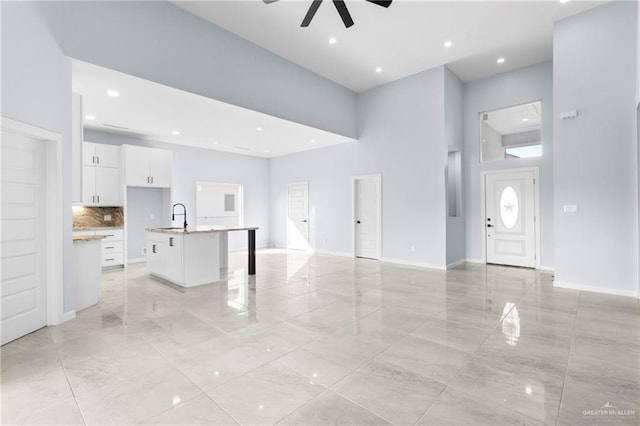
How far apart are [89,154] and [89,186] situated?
686mm

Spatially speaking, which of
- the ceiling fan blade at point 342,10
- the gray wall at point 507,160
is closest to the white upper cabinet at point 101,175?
the ceiling fan blade at point 342,10

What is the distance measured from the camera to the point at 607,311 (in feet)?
12.2

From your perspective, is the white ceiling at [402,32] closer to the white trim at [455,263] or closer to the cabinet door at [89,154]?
the cabinet door at [89,154]

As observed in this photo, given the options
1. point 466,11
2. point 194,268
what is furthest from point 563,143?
point 194,268

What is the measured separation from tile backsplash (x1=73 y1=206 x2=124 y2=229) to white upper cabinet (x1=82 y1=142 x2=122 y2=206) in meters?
0.30

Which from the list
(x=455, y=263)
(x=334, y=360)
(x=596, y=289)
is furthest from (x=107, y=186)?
(x=596, y=289)

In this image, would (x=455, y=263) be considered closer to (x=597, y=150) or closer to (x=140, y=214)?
(x=597, y=150)

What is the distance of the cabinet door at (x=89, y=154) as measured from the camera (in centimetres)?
641

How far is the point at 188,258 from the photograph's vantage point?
496cm

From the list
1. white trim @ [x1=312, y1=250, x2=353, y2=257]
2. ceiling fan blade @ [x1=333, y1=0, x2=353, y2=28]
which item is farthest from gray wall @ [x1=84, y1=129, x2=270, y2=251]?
ceiling fan blade @ [x1=333, y1=0, x2=353, y2=28]

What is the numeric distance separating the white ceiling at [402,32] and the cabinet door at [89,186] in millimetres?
4141

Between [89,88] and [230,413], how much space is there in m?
4.94

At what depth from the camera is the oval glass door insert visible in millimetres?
6500

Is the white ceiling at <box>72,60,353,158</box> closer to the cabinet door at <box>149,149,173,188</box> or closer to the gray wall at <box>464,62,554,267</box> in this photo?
the cabinet door at <box>149,149,173,188</box>
